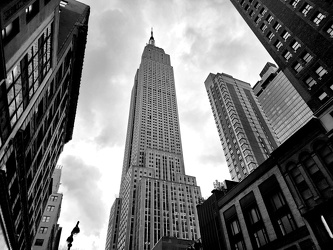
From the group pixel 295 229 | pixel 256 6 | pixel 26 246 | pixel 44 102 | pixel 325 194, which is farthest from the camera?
pixel 256 6

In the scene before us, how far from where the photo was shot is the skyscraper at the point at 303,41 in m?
32.6

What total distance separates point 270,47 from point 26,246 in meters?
53.6

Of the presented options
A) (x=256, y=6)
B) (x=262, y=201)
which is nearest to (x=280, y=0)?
(x=256, y=6)

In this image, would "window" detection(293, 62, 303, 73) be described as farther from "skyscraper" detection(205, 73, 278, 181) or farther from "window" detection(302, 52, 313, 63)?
"skyscraper" detection(205, 73, 278, 181)

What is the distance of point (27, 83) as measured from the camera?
21516mm

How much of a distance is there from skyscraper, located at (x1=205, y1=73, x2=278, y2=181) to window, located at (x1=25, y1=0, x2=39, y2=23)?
93068mm

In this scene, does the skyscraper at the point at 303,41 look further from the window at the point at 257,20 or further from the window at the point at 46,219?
the window at the point at 46,219

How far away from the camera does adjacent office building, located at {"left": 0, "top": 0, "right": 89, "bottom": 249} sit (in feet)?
56.6

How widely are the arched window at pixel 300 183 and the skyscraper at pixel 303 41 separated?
686 cm

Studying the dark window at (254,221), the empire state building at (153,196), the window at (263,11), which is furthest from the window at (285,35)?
the empire state building at (153,196)

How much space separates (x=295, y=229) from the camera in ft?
83.0

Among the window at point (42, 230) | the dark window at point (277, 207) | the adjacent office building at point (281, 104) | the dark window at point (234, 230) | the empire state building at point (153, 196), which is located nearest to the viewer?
the dark window at point (277, 207)

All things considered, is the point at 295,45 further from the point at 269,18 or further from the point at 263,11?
the point at 263,11

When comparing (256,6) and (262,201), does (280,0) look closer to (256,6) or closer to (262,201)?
(256,6)
